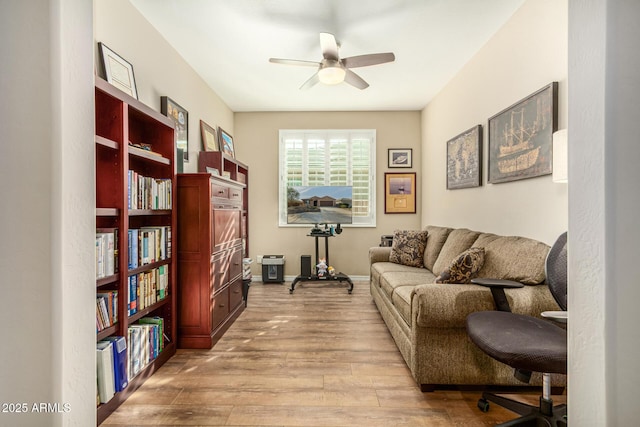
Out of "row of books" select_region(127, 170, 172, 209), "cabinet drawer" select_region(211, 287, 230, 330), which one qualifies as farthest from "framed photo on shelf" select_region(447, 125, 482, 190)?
"row of books" select_region(127, 170, 172, 209)

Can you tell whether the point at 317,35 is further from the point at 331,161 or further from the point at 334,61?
the point at 331,161

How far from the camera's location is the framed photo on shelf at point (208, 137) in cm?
362

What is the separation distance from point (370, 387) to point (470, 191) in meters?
2.34

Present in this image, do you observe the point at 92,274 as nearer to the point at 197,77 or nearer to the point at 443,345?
the point at 443,345

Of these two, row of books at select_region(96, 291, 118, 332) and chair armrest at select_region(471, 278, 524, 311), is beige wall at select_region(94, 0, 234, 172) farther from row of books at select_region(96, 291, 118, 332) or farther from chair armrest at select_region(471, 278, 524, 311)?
chair armrest at select_region(471, 278, 524, 311)

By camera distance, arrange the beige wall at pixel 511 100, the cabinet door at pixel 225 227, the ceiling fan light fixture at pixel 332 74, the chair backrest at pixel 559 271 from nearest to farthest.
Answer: the chair backrest at pixel 559 271, the beige wall at pixel 511 100, the cabinet door at pixel 225 227, the ceiling fan light fixture at pixel 332 74

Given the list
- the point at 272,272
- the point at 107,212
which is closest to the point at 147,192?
the point at 107,212

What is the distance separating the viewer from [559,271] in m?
1.42

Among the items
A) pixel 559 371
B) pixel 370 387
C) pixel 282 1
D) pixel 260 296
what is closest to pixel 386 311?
pixel 370 387

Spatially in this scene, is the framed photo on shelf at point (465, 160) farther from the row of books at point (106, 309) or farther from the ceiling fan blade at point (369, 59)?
the row of books at point (106, 309)

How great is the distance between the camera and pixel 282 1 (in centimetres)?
225

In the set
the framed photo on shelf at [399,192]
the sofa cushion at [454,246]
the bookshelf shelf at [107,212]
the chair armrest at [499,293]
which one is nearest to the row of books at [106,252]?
the bookshelf shelf at [107,212]

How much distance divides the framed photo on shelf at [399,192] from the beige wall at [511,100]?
0.85m

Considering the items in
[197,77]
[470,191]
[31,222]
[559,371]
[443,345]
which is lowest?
[443,345]
